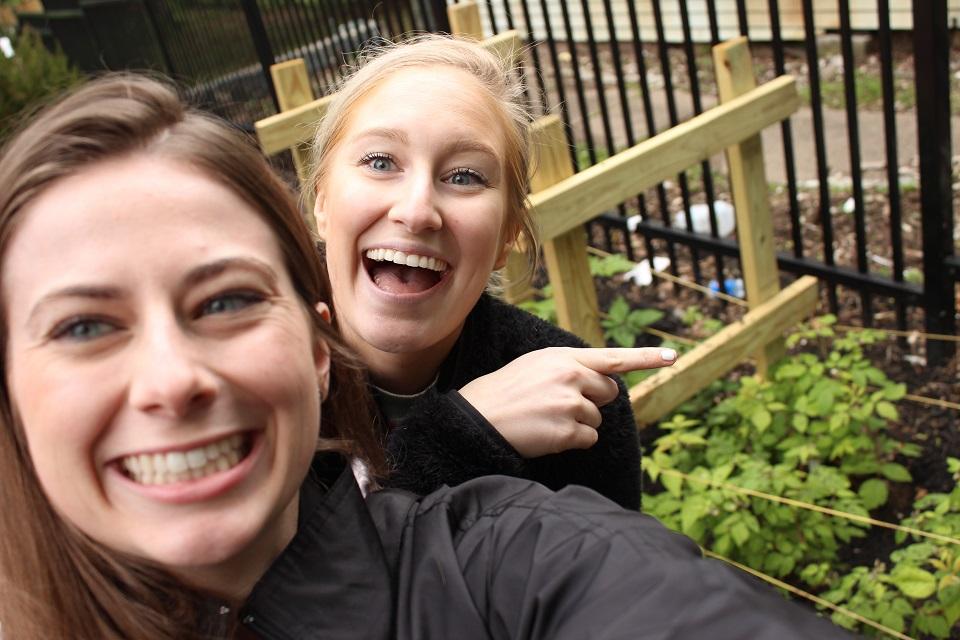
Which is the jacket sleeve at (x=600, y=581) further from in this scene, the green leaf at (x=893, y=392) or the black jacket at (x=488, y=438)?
the green leaf at (x=893, y=392)

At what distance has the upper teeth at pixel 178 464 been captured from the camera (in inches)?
40.7

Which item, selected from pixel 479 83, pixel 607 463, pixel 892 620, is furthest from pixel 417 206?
pixel 892 620

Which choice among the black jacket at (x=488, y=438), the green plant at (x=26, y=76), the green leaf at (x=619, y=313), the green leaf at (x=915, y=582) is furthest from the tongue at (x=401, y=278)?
the green plant at (x=26, y=76)

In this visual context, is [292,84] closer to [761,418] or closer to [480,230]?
[761,418]

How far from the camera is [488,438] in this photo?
1578 mm

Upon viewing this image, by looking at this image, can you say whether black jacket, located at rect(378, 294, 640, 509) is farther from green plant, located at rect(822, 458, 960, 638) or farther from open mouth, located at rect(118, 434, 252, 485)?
green plant, located at rect(822, 458, 960, 638)

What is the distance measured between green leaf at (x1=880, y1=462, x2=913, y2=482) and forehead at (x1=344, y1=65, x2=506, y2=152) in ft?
6.24

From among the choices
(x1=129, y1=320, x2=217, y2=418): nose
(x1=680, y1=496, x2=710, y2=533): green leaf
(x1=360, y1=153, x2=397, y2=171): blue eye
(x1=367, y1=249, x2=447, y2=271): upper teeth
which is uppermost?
(x1=129, y1=320, x2=217, y2=418): nose

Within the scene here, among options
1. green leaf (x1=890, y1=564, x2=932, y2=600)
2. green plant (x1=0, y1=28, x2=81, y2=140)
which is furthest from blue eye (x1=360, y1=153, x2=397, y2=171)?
green plant (x1=0, y1=28, x2=81, y2=140)

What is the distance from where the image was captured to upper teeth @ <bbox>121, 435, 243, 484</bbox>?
1034 millimetres

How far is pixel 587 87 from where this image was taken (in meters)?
8.78

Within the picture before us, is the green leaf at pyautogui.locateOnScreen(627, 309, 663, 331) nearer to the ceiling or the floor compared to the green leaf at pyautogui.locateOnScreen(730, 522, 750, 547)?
nearer to the ceiling

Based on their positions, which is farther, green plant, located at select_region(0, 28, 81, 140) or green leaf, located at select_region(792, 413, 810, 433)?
green plant, located at select_region(0, 28, 81, 140)

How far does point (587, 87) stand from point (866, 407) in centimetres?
617
